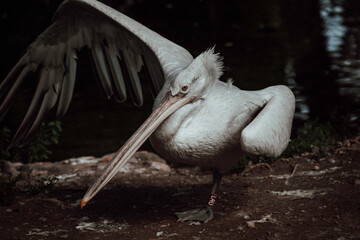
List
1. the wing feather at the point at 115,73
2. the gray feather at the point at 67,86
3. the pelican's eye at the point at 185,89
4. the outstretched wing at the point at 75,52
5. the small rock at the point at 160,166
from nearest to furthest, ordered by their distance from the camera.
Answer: the pelican's eye at the point at 185,89 → the outstretched wing at the point at 75,52 → the gray feather at the point at 67,86 → the wing feather at the point at 115,73 → the small rock at the point at 160,166

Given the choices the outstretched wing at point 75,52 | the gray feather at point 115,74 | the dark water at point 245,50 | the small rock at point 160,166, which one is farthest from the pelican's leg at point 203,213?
the dark water at point 245,50

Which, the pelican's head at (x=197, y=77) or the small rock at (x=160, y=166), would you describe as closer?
the pelican's head at (x=197, y=77)

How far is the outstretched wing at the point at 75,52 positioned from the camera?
14.2ft

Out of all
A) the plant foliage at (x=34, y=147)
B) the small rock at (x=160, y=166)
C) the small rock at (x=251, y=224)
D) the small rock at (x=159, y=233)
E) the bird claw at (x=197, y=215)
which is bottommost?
the small rock at (x=160, y=166)

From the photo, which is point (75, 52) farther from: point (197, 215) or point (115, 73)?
point (197, 215)

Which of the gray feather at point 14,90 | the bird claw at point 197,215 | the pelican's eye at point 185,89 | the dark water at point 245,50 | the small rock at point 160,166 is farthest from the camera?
the dark water at point 245,50

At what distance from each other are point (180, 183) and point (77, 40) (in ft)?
5.15

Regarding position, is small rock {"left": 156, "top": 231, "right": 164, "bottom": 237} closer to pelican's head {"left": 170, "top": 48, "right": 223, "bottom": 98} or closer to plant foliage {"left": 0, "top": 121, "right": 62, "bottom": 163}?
pelican's head {"left": 170, "top": 48, "right": 223, "bottom": 98}

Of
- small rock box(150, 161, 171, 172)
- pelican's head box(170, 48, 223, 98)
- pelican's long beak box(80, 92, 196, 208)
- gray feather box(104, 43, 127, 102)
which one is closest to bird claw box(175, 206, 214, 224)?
pelican's long beak box(80, 92, 196, 208)

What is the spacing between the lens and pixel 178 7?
15.5 m

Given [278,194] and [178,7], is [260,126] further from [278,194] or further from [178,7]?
[178,7]

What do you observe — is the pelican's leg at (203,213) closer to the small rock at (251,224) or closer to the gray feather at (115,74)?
the small rock at (251,224)

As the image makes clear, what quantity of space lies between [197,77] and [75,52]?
1448 mm

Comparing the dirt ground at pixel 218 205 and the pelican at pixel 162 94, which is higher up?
the pelican at pixel 162 94
